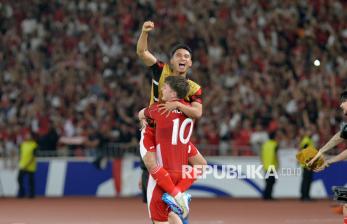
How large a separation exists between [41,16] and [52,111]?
4.47m

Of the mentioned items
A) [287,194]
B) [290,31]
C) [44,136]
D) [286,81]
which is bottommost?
[287,194]

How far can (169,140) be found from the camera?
938 cm

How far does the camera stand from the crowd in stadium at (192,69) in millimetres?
24656

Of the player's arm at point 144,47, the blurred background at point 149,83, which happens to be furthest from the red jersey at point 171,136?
the blurred background at point 149,83

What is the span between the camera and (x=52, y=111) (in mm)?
26531

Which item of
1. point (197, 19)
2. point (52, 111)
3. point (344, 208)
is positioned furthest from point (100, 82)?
point (344, 208)

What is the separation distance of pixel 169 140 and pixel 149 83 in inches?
686

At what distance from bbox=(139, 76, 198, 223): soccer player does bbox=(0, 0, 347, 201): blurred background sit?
45.2 feet

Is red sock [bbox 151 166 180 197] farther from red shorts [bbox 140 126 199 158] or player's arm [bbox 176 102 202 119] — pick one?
player's arm [bbox 176 102 202 119]

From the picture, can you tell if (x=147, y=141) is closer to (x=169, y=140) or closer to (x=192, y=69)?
(x=169, y=140)

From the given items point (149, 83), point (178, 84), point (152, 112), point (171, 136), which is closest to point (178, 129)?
point (171, 136)

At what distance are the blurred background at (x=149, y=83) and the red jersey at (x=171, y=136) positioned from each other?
13.7 m

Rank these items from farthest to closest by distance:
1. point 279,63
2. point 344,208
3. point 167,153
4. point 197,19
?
point 197,19, point 279,63, point 344,208, point 167,153

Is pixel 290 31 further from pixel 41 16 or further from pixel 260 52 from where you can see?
pixel 41 16
